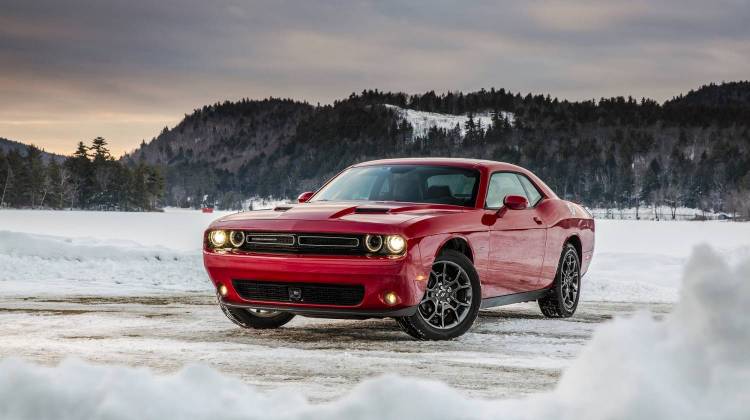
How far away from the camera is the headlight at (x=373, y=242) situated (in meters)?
7.09

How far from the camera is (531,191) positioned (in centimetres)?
947

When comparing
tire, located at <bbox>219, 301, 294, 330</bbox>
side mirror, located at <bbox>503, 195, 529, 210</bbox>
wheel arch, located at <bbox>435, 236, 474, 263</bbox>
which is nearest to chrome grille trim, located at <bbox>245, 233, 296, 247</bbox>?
tire, located at <bbox>219, 301, 294, 330</bbox>

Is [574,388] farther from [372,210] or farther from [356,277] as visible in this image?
[372,210]

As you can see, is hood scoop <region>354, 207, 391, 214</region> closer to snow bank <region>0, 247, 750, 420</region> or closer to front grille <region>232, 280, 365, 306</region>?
front grille <region>232, 280, 365, 306</region>

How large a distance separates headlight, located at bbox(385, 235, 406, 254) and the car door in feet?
4.31

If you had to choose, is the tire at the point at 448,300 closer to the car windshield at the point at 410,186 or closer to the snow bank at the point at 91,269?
the car windshield at the point at 410,186

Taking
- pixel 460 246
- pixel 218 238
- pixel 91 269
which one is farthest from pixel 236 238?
pixel 91 269

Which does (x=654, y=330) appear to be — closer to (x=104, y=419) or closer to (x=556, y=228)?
(x=104, y=419)

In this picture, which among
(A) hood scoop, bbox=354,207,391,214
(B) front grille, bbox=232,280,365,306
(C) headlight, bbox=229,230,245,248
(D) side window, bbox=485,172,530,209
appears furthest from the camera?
(D) side window, bbox=485,172,530,209

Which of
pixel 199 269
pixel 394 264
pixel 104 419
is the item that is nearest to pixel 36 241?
pixel 199 269

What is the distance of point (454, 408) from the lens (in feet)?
11.2

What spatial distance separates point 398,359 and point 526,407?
2864 millimetres

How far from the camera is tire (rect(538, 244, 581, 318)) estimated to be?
31.1 ft

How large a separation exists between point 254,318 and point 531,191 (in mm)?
3096
